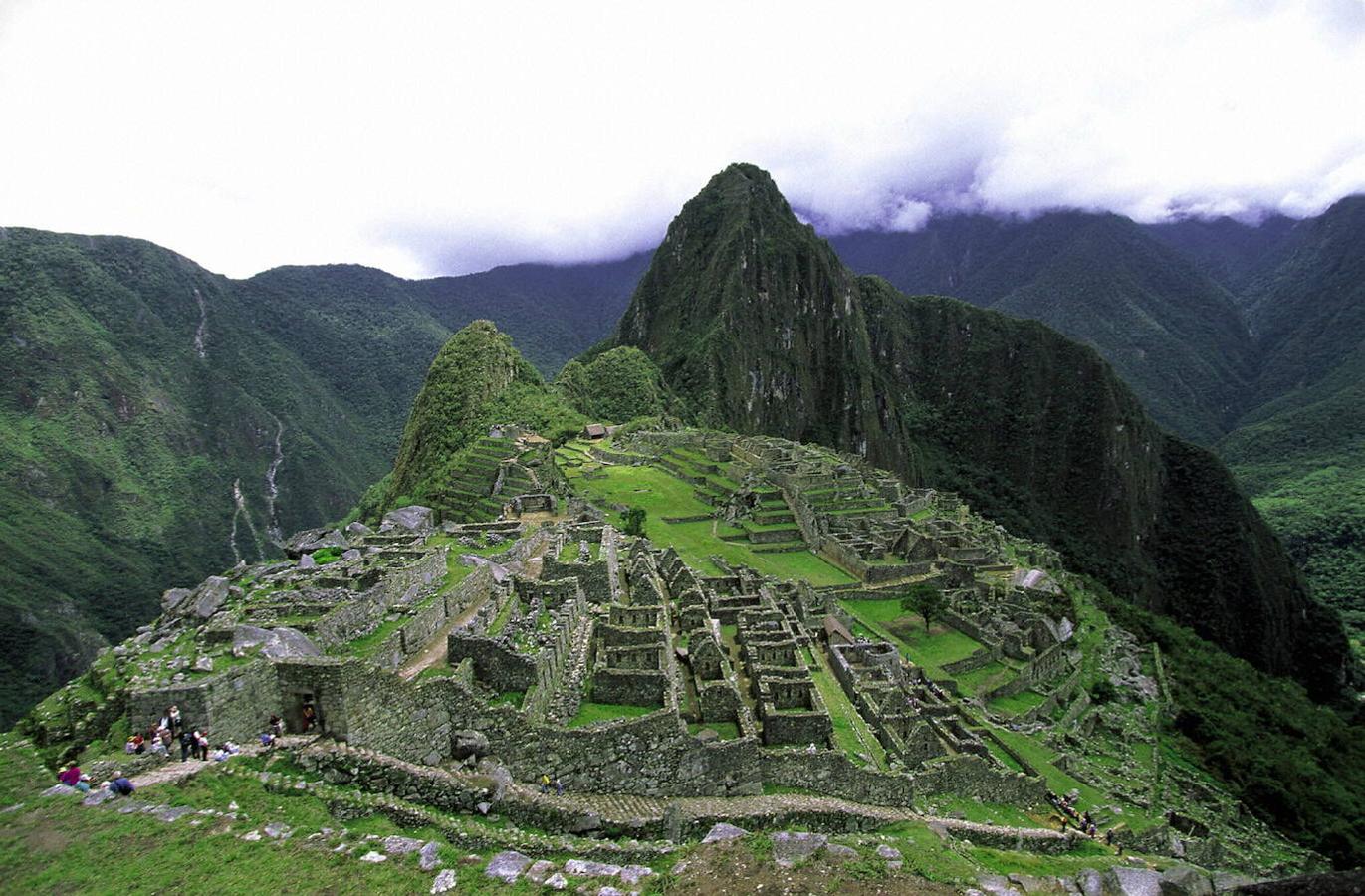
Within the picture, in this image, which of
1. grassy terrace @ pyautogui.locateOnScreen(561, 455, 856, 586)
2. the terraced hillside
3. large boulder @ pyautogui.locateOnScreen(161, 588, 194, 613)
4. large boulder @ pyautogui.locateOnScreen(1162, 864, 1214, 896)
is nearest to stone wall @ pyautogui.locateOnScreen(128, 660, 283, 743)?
the terraced hillside

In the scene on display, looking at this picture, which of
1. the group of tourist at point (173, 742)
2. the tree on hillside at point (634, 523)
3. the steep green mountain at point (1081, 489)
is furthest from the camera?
the steep green mountain at point (1081, 489)

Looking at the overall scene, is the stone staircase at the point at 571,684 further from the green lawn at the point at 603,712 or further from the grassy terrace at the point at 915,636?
the grassy terrace at the point at 915,636

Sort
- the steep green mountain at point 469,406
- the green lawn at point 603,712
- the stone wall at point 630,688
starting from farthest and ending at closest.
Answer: the steep green mountain at point 469,406 → the stone wall at point 630,688 → the green lawn at point 603,712

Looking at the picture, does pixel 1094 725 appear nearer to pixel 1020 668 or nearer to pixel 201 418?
pixel 1020 668

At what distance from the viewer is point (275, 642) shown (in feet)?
37.9

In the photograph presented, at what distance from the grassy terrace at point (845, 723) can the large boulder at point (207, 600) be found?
13.1 metres

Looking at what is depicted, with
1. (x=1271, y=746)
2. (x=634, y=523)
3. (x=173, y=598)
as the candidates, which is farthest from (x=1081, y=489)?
(x=173, y=598)

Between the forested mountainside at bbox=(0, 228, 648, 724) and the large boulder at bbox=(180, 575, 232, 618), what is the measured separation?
5744 cm

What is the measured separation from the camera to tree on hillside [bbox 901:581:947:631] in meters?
34.1

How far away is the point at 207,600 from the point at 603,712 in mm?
8240

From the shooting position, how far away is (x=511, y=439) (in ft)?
214

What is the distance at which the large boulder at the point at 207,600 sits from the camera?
13789mm

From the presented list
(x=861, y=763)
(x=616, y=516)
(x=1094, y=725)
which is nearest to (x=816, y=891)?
(x=861, y=763)

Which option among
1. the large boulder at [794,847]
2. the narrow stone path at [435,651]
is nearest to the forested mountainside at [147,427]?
the narrow stone path at [435,651]
